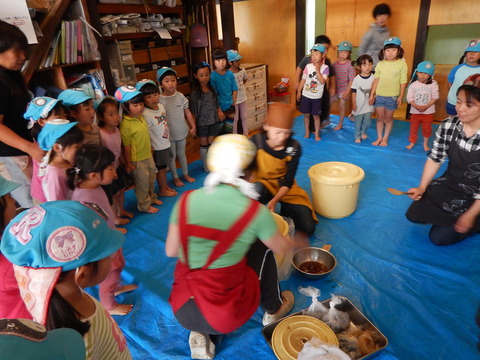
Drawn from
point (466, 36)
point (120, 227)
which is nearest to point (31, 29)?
point (120, 227)

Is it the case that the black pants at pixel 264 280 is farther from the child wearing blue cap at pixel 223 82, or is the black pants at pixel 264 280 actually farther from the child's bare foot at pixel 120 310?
the child wearing blue cap at pixel 223 82

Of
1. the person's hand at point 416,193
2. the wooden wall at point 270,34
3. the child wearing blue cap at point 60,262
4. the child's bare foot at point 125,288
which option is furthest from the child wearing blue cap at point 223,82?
the child wearing blue cap at point 60,262

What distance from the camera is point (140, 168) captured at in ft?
8.75

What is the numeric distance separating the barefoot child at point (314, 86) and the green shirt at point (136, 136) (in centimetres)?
229

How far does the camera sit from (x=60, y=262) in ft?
2.66

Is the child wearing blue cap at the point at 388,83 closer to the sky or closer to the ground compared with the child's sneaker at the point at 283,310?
closer to the sky

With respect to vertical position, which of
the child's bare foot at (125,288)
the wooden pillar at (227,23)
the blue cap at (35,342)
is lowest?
the child's bare foot at (125,288)

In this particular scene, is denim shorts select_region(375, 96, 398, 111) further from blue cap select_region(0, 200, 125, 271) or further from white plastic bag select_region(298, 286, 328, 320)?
blue cap select_region(0, 200, 125, 271)

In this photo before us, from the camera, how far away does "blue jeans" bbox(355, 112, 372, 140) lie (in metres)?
4.00

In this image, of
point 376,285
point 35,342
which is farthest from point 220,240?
point 376,285

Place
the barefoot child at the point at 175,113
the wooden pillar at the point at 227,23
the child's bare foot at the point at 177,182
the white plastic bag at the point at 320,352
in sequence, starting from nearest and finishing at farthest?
the white plastic bag at the point at 320,352 < the barefoot child at the point at 175,113 < the child's bare foot at the point at 177,182 < the wooden pillar at the point at 227,23

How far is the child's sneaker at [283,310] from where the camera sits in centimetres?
166

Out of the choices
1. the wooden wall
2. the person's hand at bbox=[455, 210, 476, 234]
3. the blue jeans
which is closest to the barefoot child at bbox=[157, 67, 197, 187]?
the blue jeans

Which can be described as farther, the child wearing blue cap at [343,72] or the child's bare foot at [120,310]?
the child wearing blue cap at [343,72]
